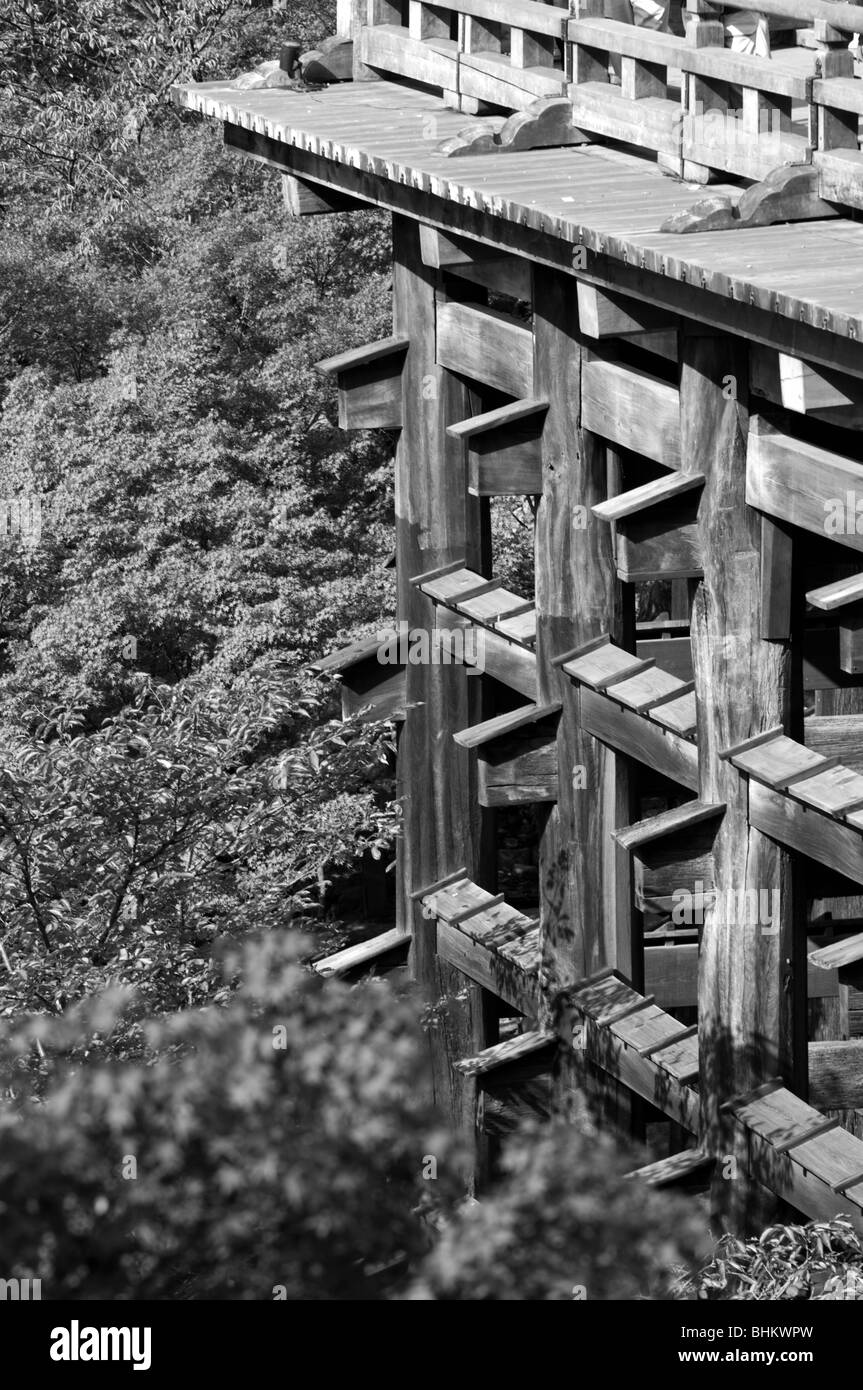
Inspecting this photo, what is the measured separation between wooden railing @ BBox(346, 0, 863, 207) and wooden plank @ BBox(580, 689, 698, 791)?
189cm

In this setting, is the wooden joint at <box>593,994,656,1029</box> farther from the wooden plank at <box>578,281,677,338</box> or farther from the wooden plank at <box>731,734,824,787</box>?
the wooden plank at <box>578,281,677,338</box>

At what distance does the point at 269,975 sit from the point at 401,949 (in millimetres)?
6856

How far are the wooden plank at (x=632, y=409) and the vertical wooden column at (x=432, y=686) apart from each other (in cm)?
155

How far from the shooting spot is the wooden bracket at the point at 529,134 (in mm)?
7758

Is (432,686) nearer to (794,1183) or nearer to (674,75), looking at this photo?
(674,75)

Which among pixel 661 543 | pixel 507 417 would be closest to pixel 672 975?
pixel 507 417

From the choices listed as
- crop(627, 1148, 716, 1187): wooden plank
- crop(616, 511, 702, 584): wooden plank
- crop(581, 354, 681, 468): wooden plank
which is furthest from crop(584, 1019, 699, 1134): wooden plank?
crop(581, 354, 681, 468): wooden plank

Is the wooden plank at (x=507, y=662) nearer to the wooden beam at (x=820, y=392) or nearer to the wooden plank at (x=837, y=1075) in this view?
the wooden plank at (x=837, y=1075)

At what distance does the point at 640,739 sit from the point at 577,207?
1926 millimetres

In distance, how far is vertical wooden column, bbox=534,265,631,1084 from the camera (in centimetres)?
781

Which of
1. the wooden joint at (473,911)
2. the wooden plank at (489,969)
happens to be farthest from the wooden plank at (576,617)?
the wooden joint at (473,911)

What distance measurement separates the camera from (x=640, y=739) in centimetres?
741

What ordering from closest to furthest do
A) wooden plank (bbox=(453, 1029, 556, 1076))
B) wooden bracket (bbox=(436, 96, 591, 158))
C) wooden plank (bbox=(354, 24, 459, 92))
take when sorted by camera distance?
wooden bracket (bbox=(436, 96, 591, 158)) < wooden plank (bbox=(453, 1029, 556, 1076)) < wooden plank (bbox=(354, 24, 459, 92))
